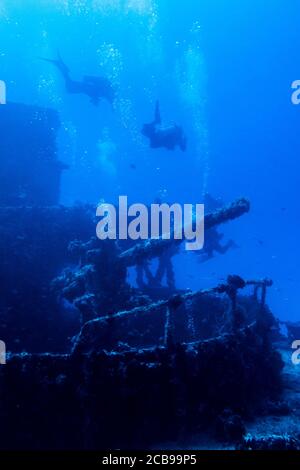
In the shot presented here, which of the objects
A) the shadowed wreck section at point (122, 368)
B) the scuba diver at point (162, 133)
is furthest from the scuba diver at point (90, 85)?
the shadowed wreck section at point (122, 368)

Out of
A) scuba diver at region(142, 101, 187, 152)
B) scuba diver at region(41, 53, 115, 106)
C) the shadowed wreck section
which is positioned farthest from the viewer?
scuba diver at region(41, 53, 115, 106)

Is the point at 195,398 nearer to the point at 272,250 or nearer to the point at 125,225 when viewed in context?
the point at 125,225

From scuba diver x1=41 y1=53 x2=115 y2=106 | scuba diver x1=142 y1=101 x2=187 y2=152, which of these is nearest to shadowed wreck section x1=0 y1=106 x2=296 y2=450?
scuba diver x1=142 y1=101 x2=187 y2=152

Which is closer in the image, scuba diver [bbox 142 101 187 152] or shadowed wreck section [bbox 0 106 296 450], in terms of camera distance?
shadowed wreck section [bbox 0 106 296 450]

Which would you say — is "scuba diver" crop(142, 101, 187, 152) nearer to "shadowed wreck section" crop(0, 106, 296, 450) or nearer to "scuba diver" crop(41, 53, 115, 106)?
"scuba diver" crop(41, 53, 115, 106)

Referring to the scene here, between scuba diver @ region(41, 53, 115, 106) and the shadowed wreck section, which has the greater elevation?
scuba diver @ region(41, 53, 115, 106)

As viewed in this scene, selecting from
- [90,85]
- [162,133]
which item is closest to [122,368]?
[162,133]

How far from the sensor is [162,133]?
1909 cm

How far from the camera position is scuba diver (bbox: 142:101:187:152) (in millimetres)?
19031

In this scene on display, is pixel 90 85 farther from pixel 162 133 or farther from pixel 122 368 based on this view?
pixel 122 368

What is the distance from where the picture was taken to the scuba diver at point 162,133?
19.0 metres

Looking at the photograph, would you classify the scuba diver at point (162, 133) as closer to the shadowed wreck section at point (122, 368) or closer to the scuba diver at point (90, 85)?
the scuba diver at point (90, 85)

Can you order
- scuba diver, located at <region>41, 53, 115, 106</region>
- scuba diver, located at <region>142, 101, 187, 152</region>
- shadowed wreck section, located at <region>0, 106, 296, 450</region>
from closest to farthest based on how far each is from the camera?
shadowed wreck section, located at <region>0, 106, 296, 450</region>, scuba diver, located at <region>142, 101, 187, 152</region>, scuba diver, located at <region>41, 53, 115, 106</region>

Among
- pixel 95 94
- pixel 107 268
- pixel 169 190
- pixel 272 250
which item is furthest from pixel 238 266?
pixel 107 268
